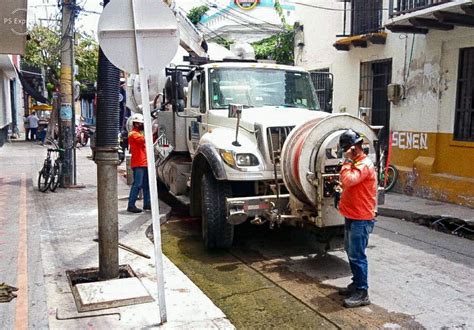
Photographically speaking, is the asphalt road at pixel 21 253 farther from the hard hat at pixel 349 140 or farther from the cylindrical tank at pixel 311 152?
the hard hat at pixel 349 140

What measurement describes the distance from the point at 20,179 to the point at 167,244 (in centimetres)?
632

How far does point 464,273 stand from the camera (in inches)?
219

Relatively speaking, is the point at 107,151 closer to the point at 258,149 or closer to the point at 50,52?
the point at 258,149

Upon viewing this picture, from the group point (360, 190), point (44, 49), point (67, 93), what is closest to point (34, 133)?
point (44, 49)

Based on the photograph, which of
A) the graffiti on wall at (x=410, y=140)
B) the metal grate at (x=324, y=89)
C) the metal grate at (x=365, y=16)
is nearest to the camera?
the metal grate at (x=324, y=89)

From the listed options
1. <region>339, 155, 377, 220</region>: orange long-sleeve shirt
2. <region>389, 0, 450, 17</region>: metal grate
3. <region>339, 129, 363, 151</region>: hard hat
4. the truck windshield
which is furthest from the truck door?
<region>389, 0, 450, 17</region>: metal grate

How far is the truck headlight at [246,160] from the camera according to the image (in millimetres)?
5734

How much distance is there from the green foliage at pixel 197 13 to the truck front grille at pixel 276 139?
24.6 m

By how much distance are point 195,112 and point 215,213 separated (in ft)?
7.23

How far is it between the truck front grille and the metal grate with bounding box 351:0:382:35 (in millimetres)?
6920

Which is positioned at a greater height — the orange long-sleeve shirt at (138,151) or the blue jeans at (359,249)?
the orange long-sleeve shirt at (138,151)

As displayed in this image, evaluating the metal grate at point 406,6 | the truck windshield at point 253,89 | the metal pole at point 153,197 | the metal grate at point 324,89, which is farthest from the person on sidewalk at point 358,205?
the metal grate at point 406,6

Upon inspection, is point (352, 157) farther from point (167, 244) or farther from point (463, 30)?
point (463, 30)

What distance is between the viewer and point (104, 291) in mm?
4457
